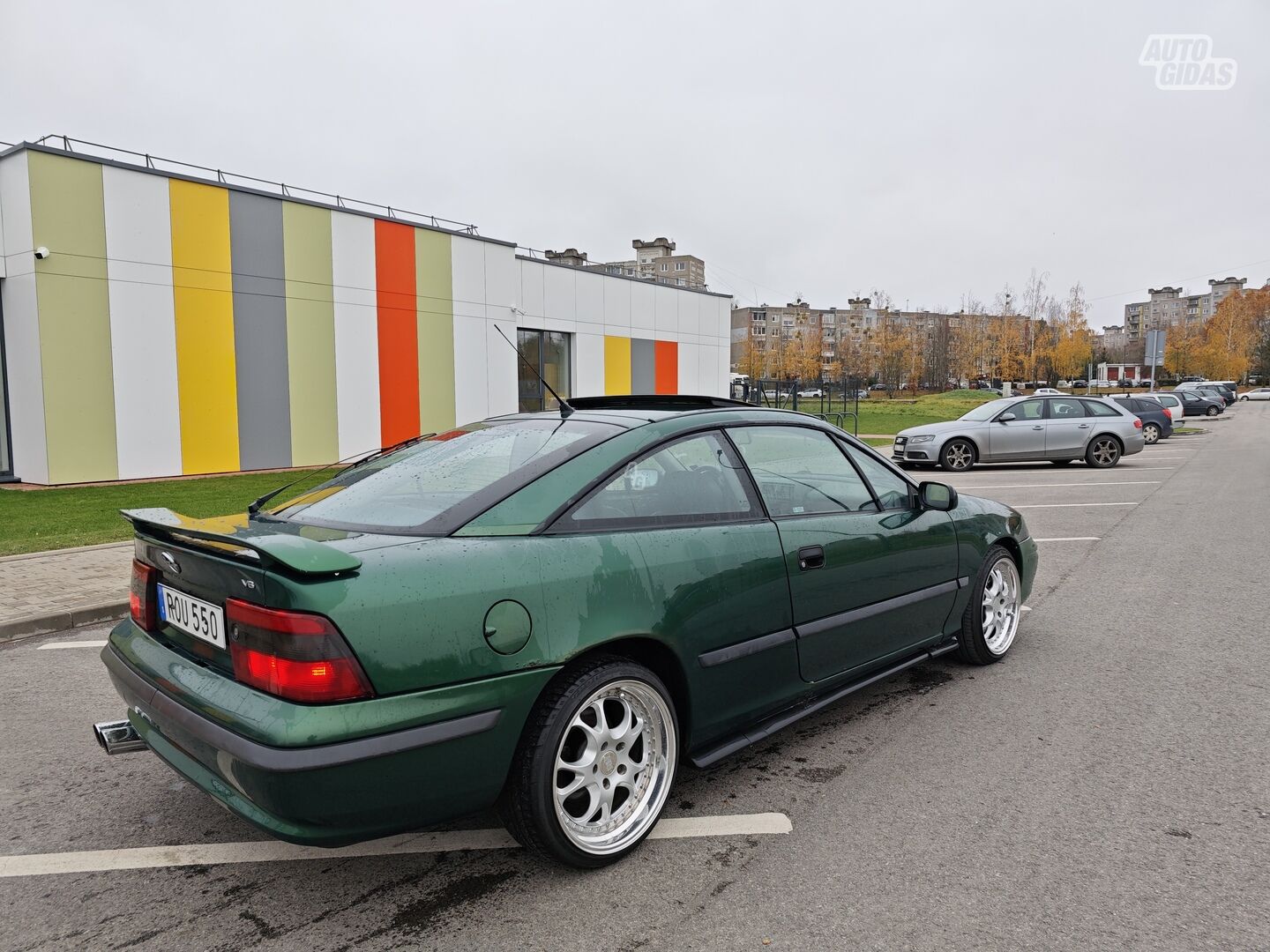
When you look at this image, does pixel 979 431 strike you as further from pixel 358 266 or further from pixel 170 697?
pixel 170 697

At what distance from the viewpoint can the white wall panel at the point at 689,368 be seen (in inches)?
1129

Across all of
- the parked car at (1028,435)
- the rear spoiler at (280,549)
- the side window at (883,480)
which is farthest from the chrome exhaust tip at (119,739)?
the parked car at (1028,435)

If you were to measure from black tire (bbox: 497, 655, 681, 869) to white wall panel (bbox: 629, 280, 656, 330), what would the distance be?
24567mm

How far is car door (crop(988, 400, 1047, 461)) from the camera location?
1645cm

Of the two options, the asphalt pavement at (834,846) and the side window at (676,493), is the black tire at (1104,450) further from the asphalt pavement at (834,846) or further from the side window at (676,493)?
the side window at (676,493)

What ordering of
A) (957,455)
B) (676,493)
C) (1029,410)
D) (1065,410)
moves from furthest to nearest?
(1065,410)
(1029,410)
(957,455)
(676,493)

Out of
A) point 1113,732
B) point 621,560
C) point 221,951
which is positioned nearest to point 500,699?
point 621,560

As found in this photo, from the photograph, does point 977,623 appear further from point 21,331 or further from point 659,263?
point 659,263

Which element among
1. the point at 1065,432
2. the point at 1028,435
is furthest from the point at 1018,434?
the point at 1065,432

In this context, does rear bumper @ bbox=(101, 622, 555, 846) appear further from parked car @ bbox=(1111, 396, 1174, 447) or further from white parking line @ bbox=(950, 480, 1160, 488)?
parked car @ bbox=(1111, 396, 1174, 447)

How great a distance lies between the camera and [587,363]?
82.3 feet

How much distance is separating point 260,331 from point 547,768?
16.5 meters

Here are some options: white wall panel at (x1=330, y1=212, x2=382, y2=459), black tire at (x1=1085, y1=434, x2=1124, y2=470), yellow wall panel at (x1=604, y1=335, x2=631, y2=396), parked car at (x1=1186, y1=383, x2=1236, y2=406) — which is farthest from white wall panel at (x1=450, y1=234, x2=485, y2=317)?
parked car at (x1=1186, y1=383, x2=1236, y2=406)

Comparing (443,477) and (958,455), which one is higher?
(443,477)
